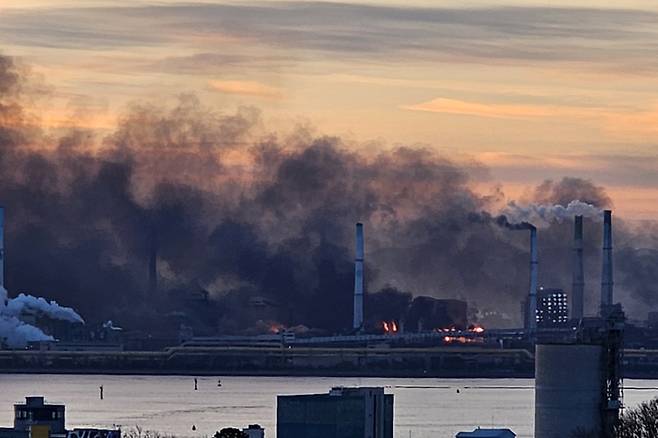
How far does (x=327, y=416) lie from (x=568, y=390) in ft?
22.2

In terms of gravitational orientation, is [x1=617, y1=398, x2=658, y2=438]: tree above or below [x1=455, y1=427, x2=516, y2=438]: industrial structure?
above

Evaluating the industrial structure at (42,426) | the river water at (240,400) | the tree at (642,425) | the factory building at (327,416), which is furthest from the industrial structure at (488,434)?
the river water at (240,400)

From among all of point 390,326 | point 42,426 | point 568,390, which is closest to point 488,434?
point 568,390

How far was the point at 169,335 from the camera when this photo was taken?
101 metres

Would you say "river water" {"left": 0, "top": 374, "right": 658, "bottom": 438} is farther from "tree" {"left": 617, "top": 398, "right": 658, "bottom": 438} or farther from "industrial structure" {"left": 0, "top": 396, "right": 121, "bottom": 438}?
"tree" {"left": 617, "top": 398, "right": 658, "bottom": 438}

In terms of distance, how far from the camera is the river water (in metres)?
56.2

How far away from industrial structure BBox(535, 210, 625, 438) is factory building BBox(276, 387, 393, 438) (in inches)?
225

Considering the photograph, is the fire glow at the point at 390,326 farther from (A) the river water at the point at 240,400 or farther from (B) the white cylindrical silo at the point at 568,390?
(B) the white cylindrical silo at the point at 568,390

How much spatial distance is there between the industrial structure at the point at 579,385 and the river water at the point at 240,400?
54.2 ft

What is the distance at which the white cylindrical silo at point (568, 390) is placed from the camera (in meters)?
34.3

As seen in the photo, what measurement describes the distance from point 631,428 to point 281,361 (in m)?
65.6

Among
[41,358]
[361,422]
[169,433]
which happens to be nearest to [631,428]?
[361,422]

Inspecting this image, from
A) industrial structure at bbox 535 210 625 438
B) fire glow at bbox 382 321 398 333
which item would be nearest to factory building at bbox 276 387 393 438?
industrial structure at bbox 535 210 625 438

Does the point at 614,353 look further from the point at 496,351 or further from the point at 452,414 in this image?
the point at 496,351
